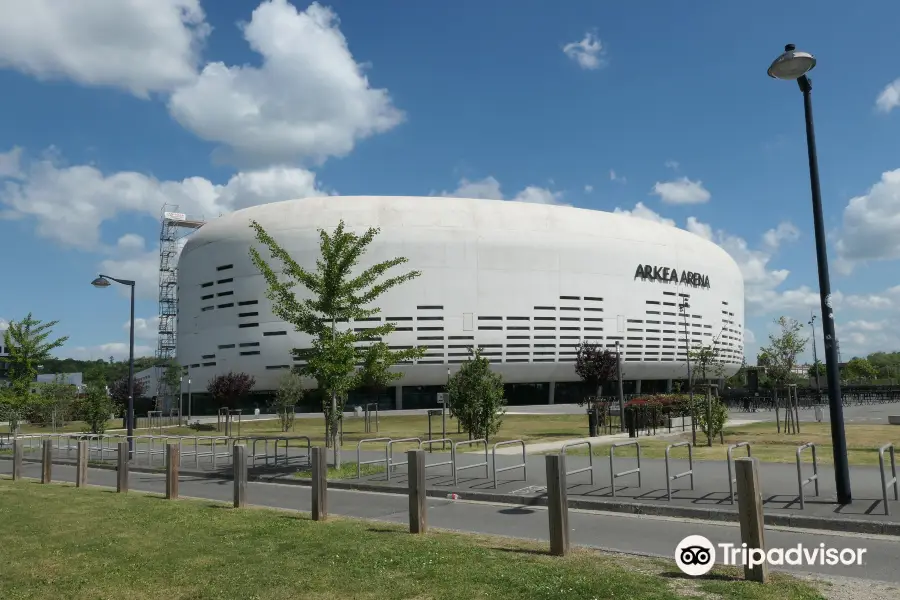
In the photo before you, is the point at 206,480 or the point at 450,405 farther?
the point at 450,405

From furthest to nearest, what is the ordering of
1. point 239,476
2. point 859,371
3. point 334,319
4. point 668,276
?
point 859,371
point 668,276
point 334,319
point 239,476

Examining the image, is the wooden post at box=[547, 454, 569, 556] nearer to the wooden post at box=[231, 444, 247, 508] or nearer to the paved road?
the paved road

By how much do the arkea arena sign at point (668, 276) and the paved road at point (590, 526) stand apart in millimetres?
59564

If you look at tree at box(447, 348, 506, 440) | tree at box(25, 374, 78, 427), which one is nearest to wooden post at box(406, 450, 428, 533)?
tree at box(447, 348, 506, 440)

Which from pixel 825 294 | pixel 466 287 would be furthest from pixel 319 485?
pixel 466 287

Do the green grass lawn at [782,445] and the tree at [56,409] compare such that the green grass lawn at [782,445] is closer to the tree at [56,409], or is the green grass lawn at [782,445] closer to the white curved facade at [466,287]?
the white curved facade at [466,287]

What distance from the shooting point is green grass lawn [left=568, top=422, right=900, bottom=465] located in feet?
55.6

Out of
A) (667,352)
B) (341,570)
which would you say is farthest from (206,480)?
(667,352)

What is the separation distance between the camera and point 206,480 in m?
16.3

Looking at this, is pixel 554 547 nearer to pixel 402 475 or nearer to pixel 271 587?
pixel 271 587

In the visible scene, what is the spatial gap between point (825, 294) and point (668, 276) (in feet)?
205

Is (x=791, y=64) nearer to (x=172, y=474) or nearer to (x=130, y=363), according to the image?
(x=172, y=474)

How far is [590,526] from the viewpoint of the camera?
940cm

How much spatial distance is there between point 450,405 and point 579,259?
139 feet
